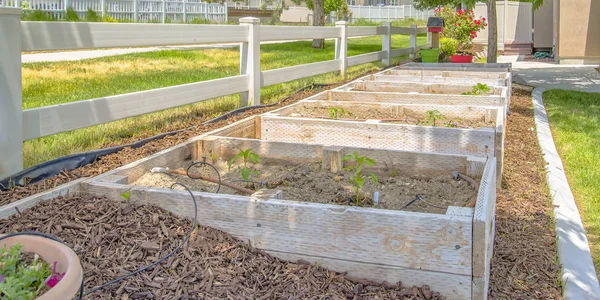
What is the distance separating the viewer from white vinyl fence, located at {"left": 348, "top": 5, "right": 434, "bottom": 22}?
43844 millimetres

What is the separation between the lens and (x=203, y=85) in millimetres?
6516

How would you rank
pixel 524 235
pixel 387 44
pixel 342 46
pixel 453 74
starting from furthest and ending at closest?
pixel 387 44, pixel 342 46, pixel 453 74, pixel 524 235

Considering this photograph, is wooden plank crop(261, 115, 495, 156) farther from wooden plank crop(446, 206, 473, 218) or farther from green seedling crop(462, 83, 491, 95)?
green seedling crop(462, 83, 491, 95)

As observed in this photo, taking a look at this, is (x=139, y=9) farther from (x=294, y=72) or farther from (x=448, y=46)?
(x=294, y=72)

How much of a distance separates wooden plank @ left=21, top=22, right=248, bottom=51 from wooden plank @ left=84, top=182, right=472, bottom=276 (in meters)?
1.83

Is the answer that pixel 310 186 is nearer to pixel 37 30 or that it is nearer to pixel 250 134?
pixel 250 134

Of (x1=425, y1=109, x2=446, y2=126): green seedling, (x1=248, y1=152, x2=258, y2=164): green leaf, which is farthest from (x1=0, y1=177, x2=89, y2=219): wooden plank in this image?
(x1=425, y1=109, x2=446, y2=126): green seedling

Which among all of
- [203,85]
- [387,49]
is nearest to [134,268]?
[203,85]

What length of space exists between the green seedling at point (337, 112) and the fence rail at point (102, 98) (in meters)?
1.27

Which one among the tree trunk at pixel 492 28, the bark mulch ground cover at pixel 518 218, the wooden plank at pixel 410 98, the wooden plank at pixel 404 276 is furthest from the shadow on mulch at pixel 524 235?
the tree trunk at pixel 492 28

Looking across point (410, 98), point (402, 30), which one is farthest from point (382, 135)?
point (402, 30)

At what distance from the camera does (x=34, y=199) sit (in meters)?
3.36

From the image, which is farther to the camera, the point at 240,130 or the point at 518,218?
the point at 240,130

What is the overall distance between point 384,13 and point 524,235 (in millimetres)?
42006
